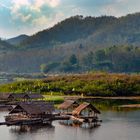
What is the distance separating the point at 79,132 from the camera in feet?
159

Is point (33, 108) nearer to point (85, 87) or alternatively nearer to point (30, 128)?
point (30, 128)

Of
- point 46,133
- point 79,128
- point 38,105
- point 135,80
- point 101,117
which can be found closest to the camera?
point 46,133

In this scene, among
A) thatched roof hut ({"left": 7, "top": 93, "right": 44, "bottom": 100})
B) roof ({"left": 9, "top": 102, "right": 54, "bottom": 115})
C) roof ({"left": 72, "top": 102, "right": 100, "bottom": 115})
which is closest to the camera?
roof ({"left": 9, "top": 102, "right": 54, "bottom": 115})

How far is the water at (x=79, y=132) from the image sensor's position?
45344mm

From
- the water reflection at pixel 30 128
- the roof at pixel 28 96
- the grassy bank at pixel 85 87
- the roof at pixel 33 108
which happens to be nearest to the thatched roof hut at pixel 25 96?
the roof at pixel 28 96

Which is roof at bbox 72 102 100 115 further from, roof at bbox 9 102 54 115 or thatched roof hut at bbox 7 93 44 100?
thatched roof hut at bbox 7 93 44 100

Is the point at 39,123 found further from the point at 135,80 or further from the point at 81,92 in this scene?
the point at 135,80

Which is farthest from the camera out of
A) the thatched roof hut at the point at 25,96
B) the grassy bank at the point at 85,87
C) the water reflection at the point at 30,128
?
the grassy bank at the point at 85,87

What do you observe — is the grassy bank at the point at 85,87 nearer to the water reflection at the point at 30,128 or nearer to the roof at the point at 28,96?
the roof at the point at 28,96

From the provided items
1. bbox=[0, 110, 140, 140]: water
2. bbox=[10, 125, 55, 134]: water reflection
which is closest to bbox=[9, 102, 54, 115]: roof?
bbox=[0, 110, 140, 140]: water

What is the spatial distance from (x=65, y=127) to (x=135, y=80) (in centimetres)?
5522

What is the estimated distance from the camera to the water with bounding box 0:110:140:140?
149 feet

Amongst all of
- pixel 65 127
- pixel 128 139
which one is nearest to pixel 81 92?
pixel 65 127

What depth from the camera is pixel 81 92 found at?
9475 centimetres
